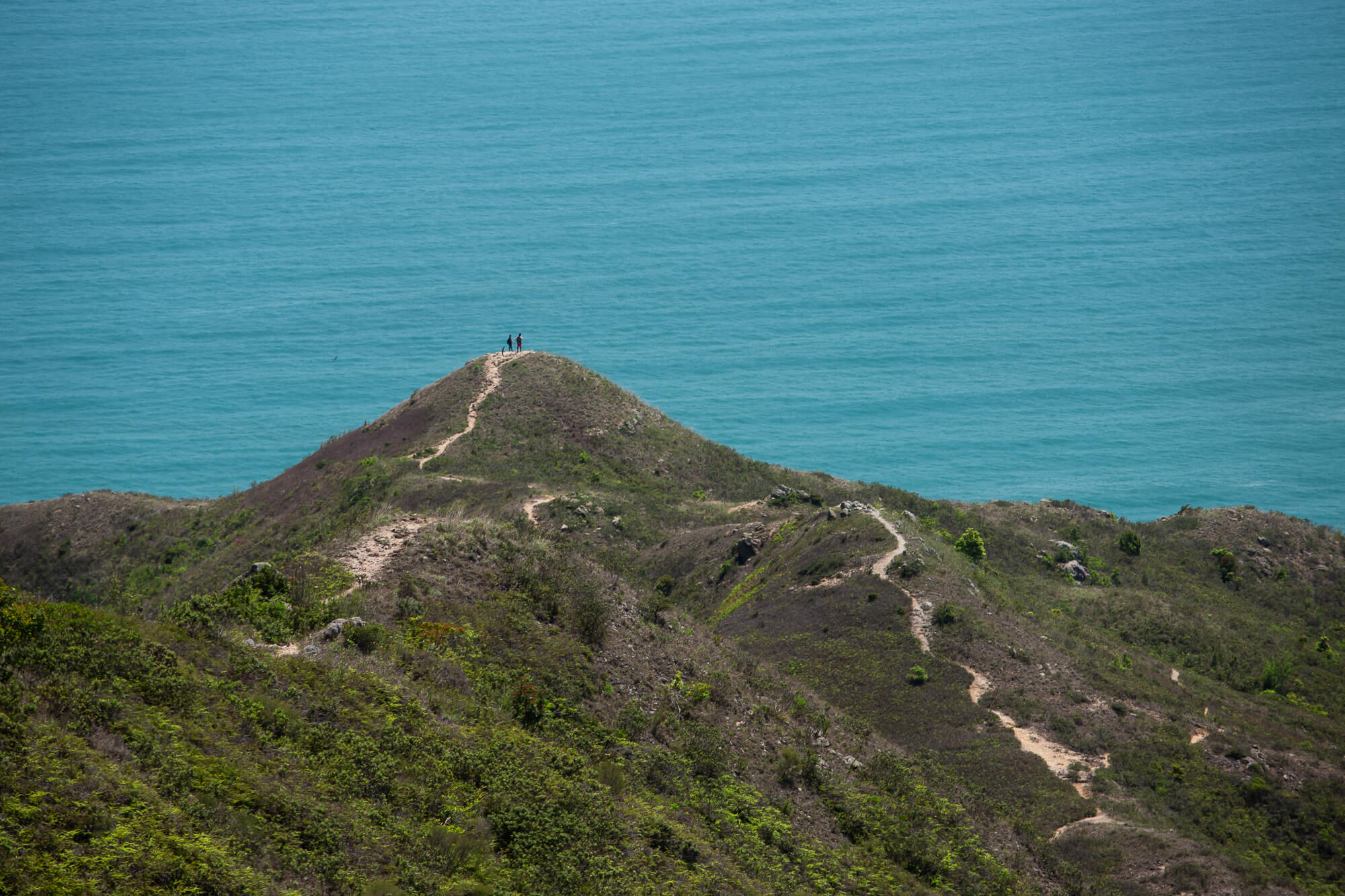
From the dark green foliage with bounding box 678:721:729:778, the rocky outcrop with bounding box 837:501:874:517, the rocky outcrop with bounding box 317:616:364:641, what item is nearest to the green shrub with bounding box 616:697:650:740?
the dark green foliage with bounding box 678:721:729:778

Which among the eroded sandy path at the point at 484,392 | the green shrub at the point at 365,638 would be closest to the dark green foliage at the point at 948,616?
the green shrub at the point at 365,638

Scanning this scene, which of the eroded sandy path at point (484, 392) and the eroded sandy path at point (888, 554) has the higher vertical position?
the eroded sandy path at point (484, 392)

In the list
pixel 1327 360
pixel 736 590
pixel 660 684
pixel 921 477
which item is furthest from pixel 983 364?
pixel 660 684

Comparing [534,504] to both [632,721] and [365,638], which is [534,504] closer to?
[632,721]

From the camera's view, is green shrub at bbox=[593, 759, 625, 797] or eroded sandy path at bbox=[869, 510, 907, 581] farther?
eroded sandy path at bbox=[869, 510, 907, 581]

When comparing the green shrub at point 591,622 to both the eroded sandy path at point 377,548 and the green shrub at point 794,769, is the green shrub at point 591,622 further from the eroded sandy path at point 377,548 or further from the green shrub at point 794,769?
the green shrub at point 794,769

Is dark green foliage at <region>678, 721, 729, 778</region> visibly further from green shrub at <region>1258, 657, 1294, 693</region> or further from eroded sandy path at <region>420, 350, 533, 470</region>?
eroded sandy path at <region>420, 350, 533, 470</region>

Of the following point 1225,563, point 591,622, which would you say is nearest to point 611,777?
point 591,622
